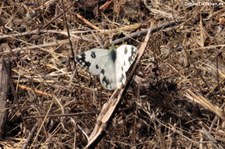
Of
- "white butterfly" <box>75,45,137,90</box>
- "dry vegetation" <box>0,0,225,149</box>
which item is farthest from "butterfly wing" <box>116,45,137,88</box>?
"dry vegetation" <box>0,0,225,149</box>

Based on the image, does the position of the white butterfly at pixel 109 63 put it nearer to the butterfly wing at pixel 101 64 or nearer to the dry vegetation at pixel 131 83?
the butterfly wing at pixel 101 64

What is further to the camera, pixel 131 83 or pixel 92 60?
pixel 131 83

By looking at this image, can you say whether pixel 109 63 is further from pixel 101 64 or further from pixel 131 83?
pixel 131 83

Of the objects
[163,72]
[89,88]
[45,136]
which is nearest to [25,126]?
[45,136]

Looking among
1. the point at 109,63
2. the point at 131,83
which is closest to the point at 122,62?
the point at 109,63

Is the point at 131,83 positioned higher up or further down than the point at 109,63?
further down

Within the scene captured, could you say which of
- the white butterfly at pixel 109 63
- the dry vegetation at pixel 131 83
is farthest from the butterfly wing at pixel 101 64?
the dry vegetation at pixel 131 83

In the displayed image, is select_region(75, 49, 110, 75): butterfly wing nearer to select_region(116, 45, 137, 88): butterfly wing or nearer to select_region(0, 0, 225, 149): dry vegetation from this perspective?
Answer: select_region(116, 45, 137, 88): butterfly wing

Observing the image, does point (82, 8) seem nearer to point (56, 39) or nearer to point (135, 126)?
point (56, 39)
